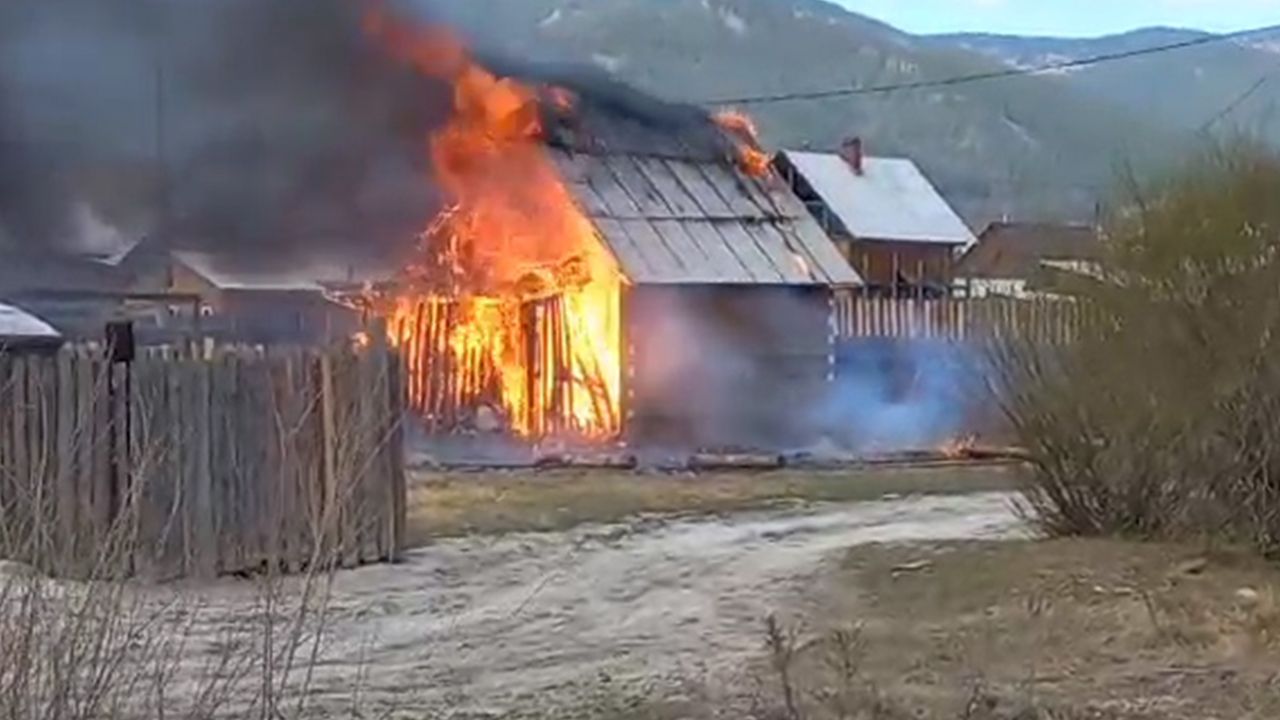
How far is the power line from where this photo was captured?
30594mm

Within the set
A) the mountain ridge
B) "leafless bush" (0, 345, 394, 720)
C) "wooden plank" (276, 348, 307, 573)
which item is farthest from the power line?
"leafless bush" (0, 345, 394, 720)

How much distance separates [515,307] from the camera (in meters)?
27.4

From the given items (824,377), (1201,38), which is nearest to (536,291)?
(824,377)

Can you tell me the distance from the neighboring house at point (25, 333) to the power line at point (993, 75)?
1747 centimetres

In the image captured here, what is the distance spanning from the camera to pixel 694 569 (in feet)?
45.4

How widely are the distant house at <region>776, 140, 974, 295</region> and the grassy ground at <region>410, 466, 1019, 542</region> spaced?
17.4 metres

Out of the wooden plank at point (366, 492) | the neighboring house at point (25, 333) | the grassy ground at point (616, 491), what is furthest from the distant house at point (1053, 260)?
the neighboring house at point (25, 333)

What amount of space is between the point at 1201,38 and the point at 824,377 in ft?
26.8

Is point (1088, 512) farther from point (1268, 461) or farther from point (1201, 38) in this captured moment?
point (1201, 38)

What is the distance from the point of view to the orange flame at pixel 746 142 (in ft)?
103

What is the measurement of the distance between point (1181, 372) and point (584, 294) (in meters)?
16.7

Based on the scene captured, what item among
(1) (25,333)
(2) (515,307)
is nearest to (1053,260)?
(1) (25,333)

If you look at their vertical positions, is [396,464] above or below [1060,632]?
above

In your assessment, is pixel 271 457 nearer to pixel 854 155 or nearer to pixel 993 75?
pixel 854 155
